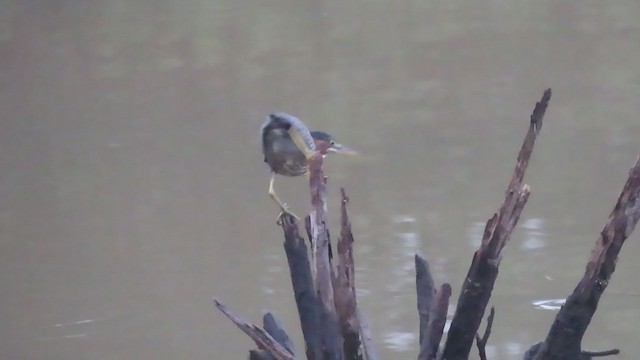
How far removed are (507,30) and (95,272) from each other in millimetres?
3093

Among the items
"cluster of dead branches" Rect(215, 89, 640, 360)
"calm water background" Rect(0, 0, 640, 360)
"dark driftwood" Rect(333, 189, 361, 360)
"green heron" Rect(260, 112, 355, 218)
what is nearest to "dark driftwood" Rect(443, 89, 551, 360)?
"cluster of dead branches" Rect(215, 89, 640, 360)

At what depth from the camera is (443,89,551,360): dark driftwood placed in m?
1.08

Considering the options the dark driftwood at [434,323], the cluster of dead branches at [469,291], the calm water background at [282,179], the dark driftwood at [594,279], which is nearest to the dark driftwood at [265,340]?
the cluster of dead branches at [469,291]

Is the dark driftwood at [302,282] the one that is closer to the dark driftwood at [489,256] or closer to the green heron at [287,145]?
the green heron at [287,145]

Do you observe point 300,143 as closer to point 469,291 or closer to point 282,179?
point 469,291

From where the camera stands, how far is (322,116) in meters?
4.47

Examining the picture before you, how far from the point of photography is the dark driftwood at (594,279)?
1020 mm

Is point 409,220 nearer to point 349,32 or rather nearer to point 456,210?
point 456,210

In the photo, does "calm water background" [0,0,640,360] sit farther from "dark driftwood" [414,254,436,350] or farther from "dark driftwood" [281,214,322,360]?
"dark driftwood" [281,214,322,360]

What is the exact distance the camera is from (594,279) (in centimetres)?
106

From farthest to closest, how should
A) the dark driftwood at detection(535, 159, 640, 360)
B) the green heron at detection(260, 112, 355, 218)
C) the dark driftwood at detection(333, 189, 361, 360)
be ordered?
1. the green heron at detection(260, 112, 355, 218)
2. the dark driftwood at detection(333, 189, 361, 360)
3. the dark driftwood at detection(535, 159, 640, 360)

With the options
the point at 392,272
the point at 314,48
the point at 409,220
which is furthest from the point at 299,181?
the point at 314,48

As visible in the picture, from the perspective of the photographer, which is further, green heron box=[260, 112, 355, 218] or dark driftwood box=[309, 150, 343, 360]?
green heron box=[260, 112, 355, 218]

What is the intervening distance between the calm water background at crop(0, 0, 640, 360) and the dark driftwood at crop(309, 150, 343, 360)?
4.21ft
